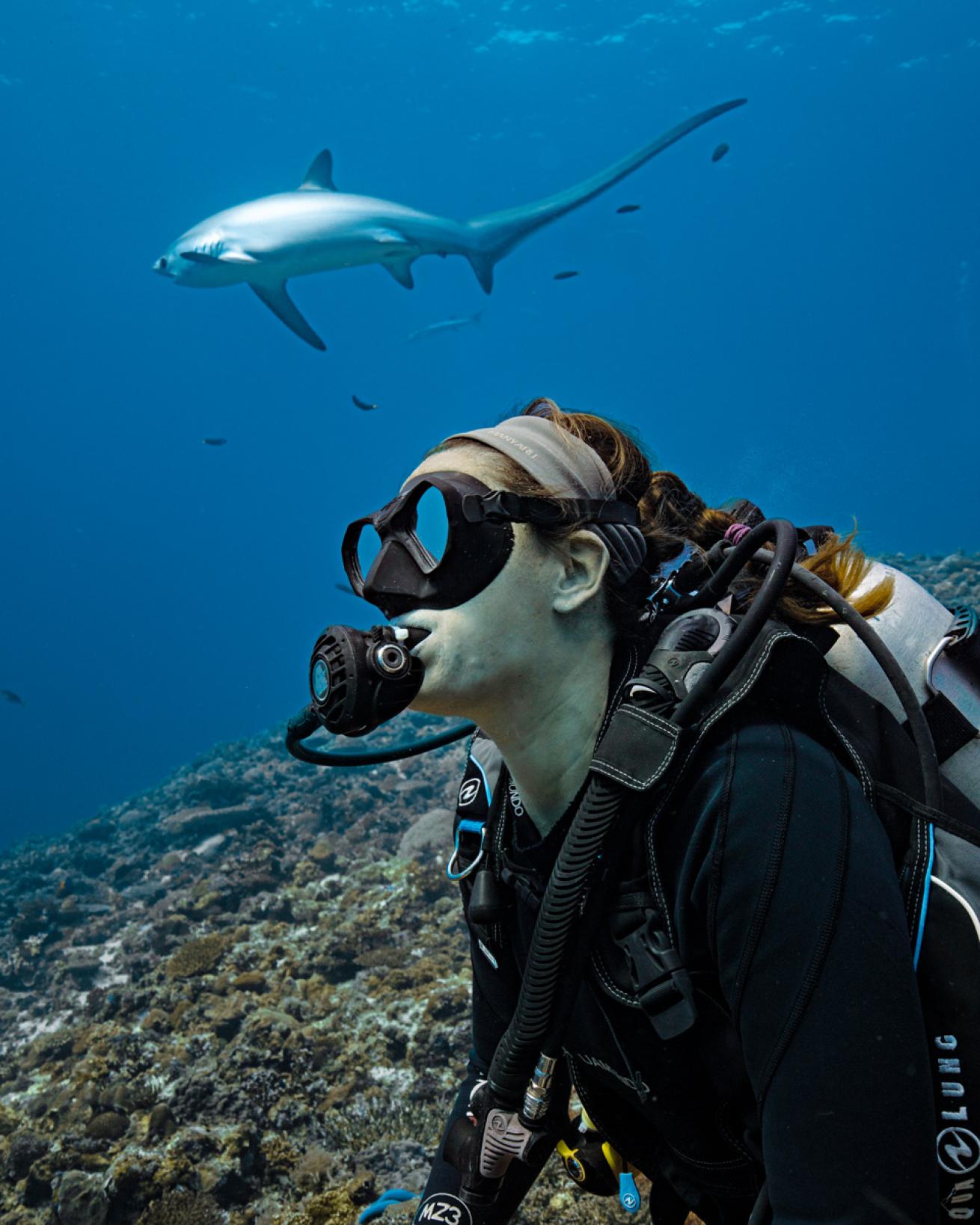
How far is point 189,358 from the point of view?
142375mm

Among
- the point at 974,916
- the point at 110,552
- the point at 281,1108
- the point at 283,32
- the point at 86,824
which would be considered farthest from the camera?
the point at 110,552

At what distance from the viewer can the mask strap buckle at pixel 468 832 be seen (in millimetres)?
1994

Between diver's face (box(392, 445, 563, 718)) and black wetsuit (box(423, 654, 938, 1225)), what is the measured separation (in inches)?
16.9

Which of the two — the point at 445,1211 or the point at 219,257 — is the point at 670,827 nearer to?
the point at 445,1211

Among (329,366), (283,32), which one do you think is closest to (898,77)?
(283,32)

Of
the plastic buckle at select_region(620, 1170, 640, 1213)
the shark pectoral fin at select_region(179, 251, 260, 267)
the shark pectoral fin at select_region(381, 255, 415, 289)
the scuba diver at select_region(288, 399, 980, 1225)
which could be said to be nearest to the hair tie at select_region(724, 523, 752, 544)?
the scuba diver at select_region(288, 399, 980, 1225)

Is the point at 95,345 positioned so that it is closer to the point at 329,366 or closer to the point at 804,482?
the point at 329,366

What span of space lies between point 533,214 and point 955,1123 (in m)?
13.5

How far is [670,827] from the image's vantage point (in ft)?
4.71

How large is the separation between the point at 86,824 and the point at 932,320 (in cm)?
18366

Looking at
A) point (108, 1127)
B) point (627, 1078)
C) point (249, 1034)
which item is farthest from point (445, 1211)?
point (249, 1034)

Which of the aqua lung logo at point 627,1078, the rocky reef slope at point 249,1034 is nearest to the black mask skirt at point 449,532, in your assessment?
the aqua lung logo at point 627,1078

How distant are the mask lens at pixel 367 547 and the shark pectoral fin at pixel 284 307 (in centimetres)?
1377

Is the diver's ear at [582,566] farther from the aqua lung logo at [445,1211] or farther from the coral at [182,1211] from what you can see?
the coral at [182,1211]
